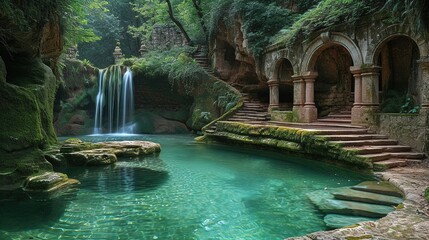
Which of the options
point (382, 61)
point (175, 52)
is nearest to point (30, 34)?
point (382, 61)

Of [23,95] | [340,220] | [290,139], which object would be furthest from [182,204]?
[290,139]

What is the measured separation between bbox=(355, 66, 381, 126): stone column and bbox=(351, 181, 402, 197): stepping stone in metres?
4.86

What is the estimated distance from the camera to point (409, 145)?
9984 millimetres

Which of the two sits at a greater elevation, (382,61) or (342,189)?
(382,61)

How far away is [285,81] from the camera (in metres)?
17.5

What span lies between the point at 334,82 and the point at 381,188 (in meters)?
→ 11.2

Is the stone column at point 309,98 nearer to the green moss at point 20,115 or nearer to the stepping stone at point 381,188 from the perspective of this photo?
the stepping stone at point 381,188

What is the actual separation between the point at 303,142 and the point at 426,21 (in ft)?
15.7

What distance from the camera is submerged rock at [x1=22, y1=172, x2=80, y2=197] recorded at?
273 inches

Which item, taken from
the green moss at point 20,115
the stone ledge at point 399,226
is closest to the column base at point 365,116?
the stone ledge at point 399,226

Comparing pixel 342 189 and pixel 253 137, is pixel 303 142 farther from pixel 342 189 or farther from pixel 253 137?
pixel 342 189

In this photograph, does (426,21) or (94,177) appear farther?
(94,177)

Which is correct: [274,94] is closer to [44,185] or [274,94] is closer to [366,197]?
[366,197]

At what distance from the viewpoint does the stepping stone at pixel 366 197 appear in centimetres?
584
